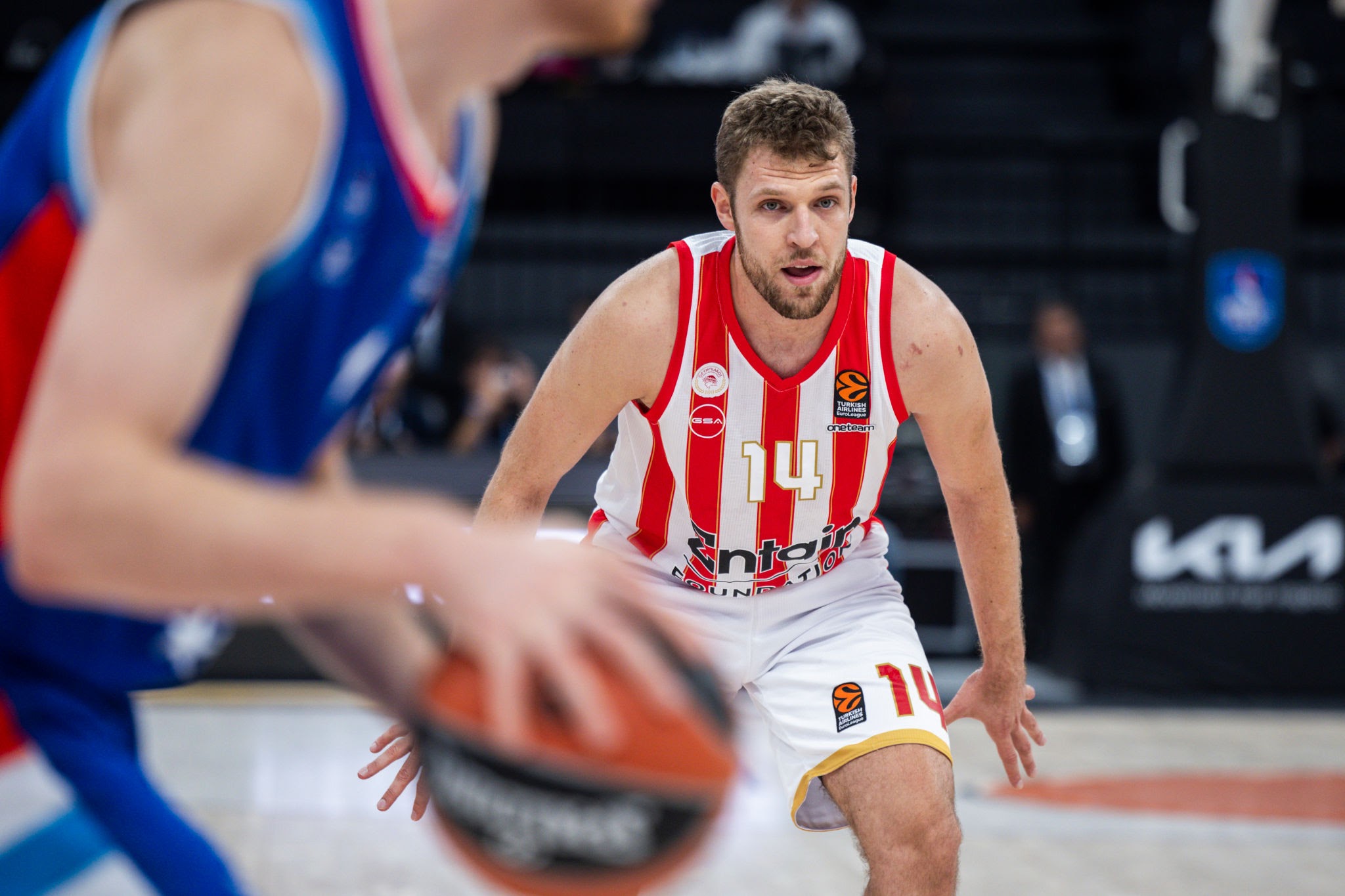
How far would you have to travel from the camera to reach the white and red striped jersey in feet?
9.67

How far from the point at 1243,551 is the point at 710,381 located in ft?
16.0

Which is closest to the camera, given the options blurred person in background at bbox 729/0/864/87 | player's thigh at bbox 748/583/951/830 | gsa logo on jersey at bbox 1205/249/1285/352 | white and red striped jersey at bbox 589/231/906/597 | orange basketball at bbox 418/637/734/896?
orange basketball at bbox 418/637/734/896

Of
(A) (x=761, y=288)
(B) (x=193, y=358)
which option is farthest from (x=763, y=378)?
(B) (x=193, y=358)

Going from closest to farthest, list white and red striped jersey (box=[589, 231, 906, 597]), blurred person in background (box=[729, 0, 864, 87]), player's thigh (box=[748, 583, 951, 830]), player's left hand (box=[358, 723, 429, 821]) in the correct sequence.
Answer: player's left hand (box=[358, 723, 429, 821])
player's thigh (box=[748, 583, 951, 830])
white and red striped jersey (box=[589, 231, 906, 597])
blurred person in background (box=[729, 0, 864, 87])

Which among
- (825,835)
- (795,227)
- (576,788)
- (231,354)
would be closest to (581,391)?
(795,227)

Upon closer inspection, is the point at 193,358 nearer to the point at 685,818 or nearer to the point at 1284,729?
the point at 685,818

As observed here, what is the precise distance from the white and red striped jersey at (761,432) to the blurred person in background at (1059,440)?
212 inches

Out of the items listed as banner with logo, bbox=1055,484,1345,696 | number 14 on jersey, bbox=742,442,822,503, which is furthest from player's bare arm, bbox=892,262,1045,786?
banner with logo, bbox=1055,484,1345,696

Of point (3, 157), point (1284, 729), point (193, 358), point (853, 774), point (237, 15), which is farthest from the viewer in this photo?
point (1284, 729)

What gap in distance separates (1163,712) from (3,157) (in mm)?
6514

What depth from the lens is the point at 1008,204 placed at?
11523 mm

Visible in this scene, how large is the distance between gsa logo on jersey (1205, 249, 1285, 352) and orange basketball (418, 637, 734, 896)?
670 cm

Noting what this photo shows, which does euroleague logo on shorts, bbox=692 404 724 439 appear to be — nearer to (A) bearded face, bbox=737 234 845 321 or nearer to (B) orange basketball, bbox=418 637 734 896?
(A) bearded face, bbox=737 234 845 321

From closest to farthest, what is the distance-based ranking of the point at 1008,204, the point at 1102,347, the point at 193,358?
the point at 193,358, the point at 1102,347, the point at 1008,204
